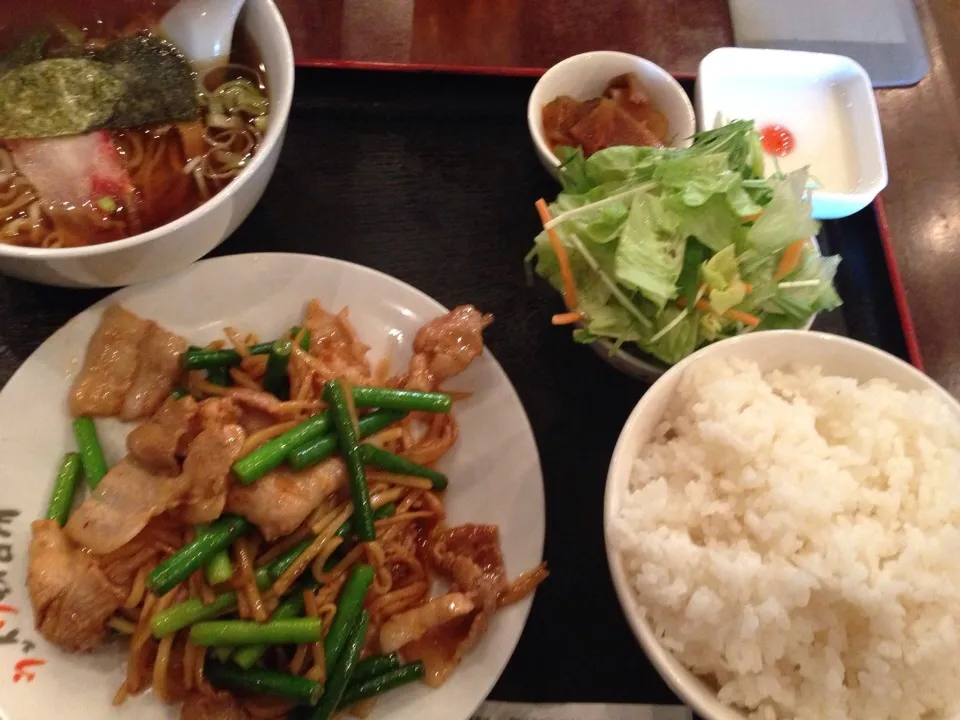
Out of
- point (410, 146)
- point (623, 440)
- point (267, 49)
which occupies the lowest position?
point (623, 440)

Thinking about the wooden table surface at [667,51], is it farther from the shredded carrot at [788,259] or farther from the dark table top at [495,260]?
the shredded carrot at [788,259]

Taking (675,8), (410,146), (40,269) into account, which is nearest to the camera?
(40,269)

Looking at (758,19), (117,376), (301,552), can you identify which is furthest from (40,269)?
(758,19)

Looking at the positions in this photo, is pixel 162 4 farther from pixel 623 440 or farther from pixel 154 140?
pixel 623 440

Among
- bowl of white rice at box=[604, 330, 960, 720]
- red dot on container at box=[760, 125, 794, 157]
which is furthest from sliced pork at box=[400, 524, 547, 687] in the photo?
red dot on container at box=[760, 125, 794, 157]

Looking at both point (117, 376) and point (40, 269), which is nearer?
point (40, 269)

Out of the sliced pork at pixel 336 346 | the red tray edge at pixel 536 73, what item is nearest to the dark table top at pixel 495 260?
the red tray edge at pixel 536 73

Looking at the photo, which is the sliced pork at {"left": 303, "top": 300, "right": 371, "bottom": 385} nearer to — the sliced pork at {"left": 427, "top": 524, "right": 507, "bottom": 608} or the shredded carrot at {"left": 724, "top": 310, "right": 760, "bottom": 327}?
the sliced pork at {"left": 427, "top": 524, "right": 507, "bottom": 608}
